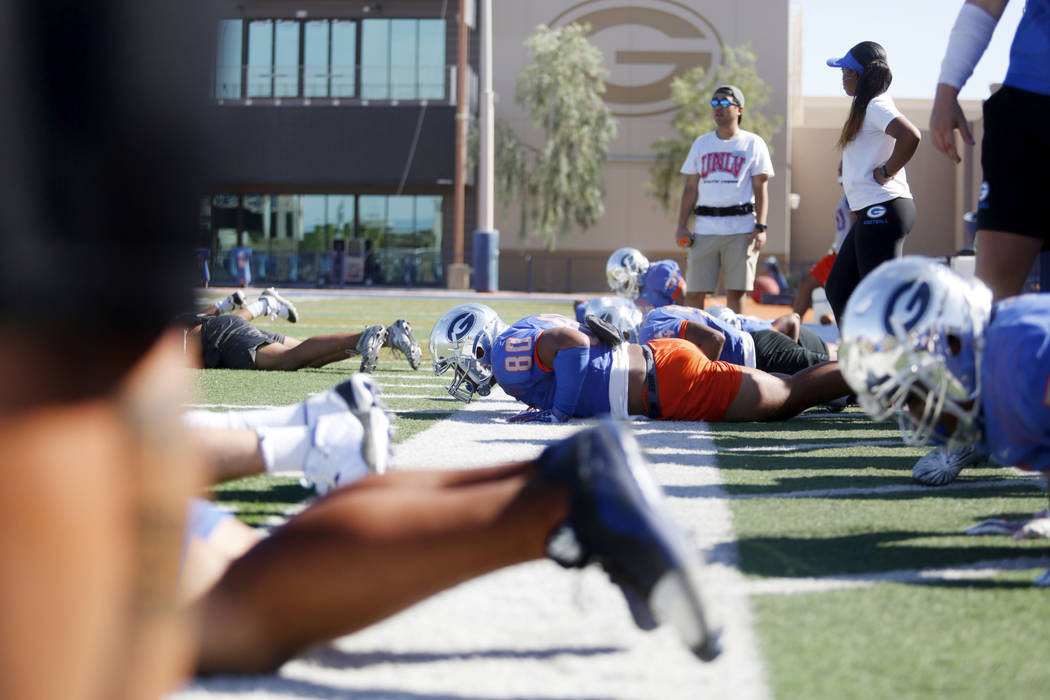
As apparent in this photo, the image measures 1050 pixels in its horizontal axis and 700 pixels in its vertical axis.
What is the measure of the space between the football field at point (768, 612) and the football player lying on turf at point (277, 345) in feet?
10.6

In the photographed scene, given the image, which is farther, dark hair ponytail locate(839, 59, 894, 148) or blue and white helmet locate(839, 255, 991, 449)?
dark hair ponytail locate(839, 59, 894, 148)

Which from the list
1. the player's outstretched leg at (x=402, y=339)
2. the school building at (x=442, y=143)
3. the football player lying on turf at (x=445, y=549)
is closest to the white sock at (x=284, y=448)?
the football player lying on turf at (x=445, y=549)

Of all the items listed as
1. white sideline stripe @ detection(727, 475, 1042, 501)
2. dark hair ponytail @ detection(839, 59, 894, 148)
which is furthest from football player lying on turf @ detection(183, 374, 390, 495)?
dark hair ponytail @ detection(839, 59, 894, 148)

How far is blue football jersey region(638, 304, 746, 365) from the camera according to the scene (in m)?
5.83

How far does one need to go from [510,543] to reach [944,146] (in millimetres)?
2622

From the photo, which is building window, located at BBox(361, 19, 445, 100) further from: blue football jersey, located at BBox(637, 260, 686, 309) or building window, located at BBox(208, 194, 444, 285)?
blue football jersey, located at BBox(637, 260, 686, 309)

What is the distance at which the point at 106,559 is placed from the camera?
3.64 ft

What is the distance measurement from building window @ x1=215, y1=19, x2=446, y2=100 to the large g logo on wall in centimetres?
441

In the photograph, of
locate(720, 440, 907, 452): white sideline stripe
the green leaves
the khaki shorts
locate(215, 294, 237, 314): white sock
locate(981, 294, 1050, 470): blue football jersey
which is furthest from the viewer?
the green leaves

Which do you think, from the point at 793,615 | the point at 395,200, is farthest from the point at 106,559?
the point at 395,200

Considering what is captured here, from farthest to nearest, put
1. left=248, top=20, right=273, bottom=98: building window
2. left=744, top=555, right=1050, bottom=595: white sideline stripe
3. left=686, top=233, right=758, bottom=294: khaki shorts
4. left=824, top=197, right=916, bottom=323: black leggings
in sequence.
→ 1. left=248, top=20, right=273, bottom=98: building window
2. left=686, top=233, right=758, bottom=294: khaki shorts
3. left=824, top=197, right=916, bottom=323: black leggings
4. left=744, top=555, right=1050, bottom=595: white sideline stripe

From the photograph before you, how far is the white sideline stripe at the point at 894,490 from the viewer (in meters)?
3.62

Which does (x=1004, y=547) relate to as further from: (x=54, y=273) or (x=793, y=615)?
(x=54, y=273)

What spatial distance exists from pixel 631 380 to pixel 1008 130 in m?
2.23
